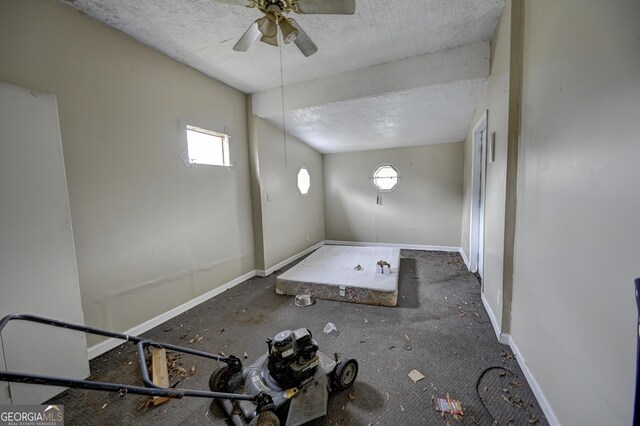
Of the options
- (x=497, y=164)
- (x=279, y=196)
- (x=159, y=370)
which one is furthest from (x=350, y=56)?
(x=159, y=370)

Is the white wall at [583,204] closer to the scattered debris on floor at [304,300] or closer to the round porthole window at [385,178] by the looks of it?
the scattered debris on floor at [304,300]

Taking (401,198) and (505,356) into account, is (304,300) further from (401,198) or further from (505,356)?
(401,198)

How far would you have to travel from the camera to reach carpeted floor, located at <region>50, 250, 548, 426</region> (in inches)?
55.1

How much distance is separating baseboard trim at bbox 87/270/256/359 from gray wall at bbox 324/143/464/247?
295 centimetres

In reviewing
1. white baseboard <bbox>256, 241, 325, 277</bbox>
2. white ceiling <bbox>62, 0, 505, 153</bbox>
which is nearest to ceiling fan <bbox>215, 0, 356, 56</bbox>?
white ceiling <bbox>62, 0, 505, 153</bbox>

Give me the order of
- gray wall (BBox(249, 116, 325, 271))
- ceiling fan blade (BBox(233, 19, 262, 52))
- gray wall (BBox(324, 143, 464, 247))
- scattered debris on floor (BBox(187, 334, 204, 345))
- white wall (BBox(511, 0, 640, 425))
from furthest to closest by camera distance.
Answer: gray wall (BBox(324, 143, 464, 247)) < gray wall (BBox(249, 116, 325, 271)) < scattered debris on floor (BBox(187, 334, 204, 345)) < ceiling fan blade (BBox(233, 19, 262, 52)) < white wall (BBox(511, 0, 640, 425))

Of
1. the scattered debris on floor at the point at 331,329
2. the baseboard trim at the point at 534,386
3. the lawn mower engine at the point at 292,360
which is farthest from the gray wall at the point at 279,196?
the baseboard trim at the point at 534,386

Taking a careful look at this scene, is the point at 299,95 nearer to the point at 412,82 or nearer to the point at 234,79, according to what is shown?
the point at 234,79

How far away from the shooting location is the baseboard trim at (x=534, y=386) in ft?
4.18

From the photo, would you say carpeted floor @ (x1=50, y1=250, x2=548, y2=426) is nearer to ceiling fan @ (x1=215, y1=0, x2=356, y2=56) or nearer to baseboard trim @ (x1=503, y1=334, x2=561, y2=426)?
baseboard trim @ (x1=503, y1=334, x2=561, y2=426)

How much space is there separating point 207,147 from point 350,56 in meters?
2.05

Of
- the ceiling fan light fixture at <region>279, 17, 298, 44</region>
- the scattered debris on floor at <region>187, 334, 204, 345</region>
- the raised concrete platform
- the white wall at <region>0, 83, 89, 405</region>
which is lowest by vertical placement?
the scattered debris on floor at <region>187, 334, 204, 345</region>

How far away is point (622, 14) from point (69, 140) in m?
3.12

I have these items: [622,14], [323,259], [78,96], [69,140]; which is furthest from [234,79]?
[622,14]
